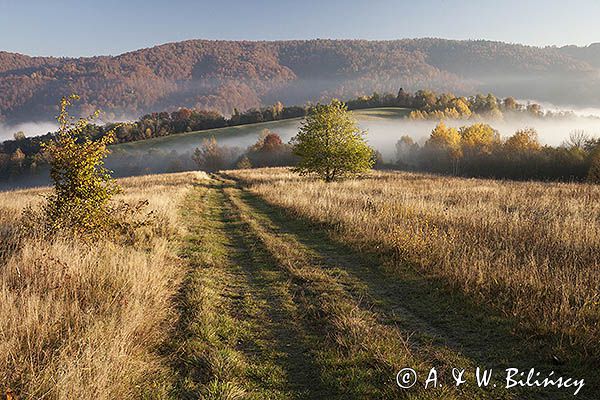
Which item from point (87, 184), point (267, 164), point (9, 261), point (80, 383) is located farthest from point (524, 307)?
point (267, 164)

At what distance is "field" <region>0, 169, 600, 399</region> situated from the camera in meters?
4.25

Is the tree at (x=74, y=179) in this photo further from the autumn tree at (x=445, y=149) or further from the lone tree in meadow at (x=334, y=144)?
the autumn tree at (x=445, y=149)

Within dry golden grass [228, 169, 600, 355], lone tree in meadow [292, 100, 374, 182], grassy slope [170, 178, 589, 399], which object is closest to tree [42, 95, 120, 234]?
grassy slope [170, 178, 589, 399]

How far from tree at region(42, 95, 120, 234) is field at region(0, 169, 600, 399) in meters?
0.88

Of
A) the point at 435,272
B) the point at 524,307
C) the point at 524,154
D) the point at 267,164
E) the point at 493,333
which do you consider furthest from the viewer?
the point at 267,164

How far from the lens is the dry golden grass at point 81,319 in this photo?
3.88m

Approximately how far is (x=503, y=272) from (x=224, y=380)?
6008mm

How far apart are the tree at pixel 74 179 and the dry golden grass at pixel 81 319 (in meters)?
0.83

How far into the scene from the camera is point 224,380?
438cm

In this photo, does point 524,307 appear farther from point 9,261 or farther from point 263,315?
point 9,261

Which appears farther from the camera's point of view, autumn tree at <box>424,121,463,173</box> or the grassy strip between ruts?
autumn tree at <box>424,121,463,173</box>

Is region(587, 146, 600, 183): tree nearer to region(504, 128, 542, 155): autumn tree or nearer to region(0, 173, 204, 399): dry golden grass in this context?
region(504, 128, 542, 155): autumn tree

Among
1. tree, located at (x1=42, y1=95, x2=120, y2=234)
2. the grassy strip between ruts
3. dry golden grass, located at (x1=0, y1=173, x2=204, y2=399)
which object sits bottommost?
the grassy strip between ruts

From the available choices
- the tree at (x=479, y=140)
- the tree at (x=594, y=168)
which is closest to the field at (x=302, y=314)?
the tree at (x=594, y=168)
